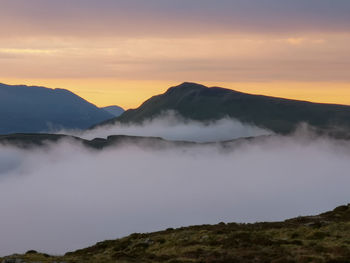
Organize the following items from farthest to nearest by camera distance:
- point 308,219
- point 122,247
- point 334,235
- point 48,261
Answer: point 308,219 → point 122,247 → point 334,235 → point 48,261

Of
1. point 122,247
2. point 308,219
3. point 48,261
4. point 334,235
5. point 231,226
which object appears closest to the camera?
point 48,261

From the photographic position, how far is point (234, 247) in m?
38.9

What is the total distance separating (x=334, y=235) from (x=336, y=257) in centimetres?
919

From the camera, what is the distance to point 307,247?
37.6m

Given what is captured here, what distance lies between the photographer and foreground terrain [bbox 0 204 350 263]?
35.0 meters

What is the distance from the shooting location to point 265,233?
43.8 meters

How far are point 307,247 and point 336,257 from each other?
4288mm

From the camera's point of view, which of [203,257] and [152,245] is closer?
[203,257]

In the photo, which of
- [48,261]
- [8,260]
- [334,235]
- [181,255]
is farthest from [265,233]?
[8,260]

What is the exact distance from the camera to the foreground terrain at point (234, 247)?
35.0 meters

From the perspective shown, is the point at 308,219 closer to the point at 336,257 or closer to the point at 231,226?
the point at 231,226

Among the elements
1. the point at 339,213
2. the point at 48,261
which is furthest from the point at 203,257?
the point at 339,213

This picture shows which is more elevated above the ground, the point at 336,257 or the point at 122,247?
the point at 336,257

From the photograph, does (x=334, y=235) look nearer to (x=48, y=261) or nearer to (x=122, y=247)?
(x=122, y=247)
